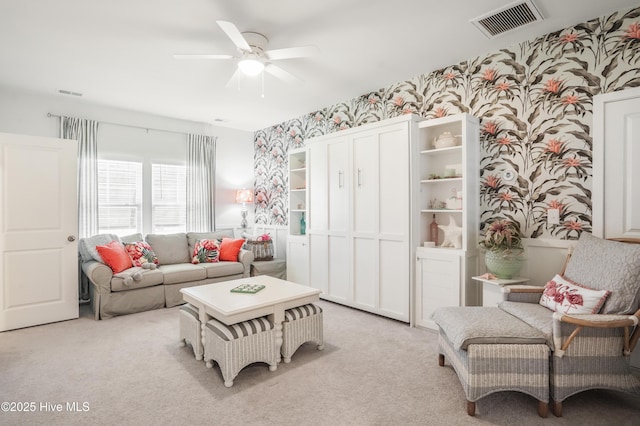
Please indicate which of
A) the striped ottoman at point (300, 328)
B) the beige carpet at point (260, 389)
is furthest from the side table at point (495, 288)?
the striped ottoman at point (300, 328)

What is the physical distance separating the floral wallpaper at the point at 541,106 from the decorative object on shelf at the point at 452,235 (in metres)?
0.29

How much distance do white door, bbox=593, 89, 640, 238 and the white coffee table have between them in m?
2.36

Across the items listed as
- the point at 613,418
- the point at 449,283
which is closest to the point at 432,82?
the point at 449,283

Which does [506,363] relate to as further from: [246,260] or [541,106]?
[246,260]

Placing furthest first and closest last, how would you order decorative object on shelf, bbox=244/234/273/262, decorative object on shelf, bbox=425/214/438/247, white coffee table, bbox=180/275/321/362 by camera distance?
1. decorative object on shelf, bbox=244/234/273/262
2. decorative object on shelf, bbox=425/214/438/247
3. white coffee table, bbox=180/275/321/362

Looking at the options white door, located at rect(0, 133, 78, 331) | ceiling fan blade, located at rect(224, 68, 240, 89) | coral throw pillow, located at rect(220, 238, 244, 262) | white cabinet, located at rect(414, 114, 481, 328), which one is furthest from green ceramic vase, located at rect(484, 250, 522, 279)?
white door, located at rect(0, 133, 78, 331)

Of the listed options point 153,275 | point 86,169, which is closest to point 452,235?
point 153,275

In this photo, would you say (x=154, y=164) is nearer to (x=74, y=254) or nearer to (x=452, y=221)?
(x=74, y=254)

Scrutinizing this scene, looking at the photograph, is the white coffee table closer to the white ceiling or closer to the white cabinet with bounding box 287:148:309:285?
the white cabinet with bounding box 287:148:309:285

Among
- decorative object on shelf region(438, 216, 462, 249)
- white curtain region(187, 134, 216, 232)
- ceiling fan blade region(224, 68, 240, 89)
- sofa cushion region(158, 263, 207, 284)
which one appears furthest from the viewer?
white curtain region(187, 134, 216, 232)

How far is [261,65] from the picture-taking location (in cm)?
295

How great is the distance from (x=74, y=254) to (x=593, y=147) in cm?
513

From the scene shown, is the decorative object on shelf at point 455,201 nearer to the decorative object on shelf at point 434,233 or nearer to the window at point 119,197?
the decorative object on shelf at point 434,233

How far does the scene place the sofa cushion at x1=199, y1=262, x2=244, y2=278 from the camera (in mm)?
4531
